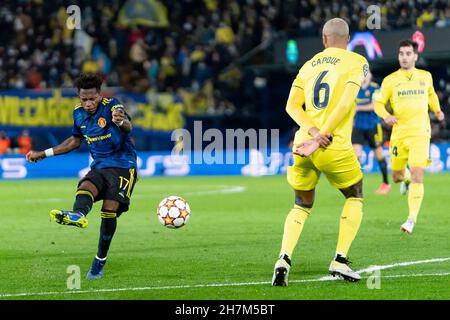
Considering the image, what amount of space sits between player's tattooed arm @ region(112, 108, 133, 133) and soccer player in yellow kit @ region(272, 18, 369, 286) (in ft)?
4.82

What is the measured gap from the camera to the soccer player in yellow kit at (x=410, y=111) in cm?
1275

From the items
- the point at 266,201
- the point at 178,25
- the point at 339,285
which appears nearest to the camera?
the point at 339,285

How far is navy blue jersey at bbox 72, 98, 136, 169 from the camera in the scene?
9.12 m

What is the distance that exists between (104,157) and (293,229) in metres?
1.92

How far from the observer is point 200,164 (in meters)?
28.0

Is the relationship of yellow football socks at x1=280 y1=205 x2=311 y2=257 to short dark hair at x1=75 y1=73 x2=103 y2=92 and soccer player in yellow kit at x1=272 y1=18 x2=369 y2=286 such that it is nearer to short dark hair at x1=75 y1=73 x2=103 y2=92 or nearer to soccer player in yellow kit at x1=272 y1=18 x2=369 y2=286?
soccer player in yellow kit at x1=272 y1=18 x2=369 y2=286

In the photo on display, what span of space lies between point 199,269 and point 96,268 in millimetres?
1009

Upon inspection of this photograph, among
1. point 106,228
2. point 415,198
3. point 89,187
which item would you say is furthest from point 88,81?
point 415,198

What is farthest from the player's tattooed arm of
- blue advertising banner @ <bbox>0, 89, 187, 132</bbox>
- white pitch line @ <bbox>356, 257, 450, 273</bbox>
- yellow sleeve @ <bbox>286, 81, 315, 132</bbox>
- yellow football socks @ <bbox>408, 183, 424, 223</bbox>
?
blue advertising banner @ <bbox>0, 89, 187, 132</bbox>

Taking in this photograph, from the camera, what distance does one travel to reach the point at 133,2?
105 feet

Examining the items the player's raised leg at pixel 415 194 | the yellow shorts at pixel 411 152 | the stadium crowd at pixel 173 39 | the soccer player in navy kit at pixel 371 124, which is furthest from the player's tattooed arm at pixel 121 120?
the stadium crowd at pixel 173 39

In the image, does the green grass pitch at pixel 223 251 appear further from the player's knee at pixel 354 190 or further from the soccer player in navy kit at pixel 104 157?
the player's knee at pixel 354 190
